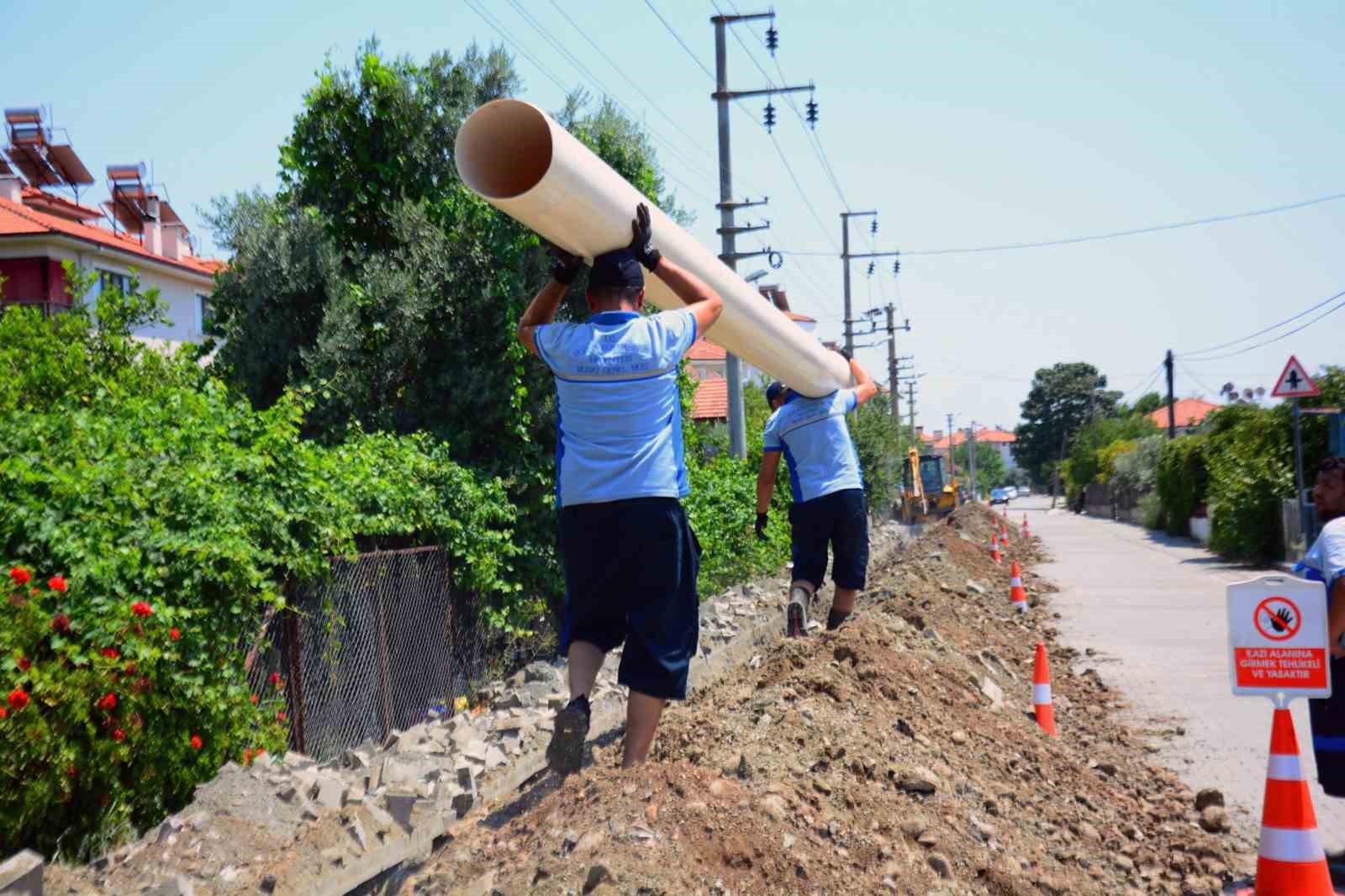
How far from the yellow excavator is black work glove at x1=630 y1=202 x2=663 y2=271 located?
46104 millimetres

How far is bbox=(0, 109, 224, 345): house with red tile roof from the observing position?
35.0 m

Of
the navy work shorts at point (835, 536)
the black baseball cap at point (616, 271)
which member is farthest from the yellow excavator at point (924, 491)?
the black baseball cap at point (616, 271)

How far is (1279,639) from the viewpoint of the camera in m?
4.62

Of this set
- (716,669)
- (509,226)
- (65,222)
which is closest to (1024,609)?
(716,669)

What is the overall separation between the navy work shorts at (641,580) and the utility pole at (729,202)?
1548 centimetres

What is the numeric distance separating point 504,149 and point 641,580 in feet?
5.76

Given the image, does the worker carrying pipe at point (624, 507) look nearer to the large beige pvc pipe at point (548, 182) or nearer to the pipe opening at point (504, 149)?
the large beige pvc pipe at point (548, 182)

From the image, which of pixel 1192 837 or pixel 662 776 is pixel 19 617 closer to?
pixel 662 776

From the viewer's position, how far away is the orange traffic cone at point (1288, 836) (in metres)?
4.34

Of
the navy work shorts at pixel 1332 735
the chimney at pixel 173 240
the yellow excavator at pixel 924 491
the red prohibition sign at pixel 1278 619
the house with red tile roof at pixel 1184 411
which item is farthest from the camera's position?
the house with red tile roof at pixel 1184 411

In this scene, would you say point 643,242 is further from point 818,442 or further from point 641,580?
point 818,442

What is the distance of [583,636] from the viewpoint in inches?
187

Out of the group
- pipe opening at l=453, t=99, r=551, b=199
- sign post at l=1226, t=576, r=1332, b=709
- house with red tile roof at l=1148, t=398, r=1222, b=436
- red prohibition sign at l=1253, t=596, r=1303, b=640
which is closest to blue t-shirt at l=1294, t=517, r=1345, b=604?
sign post at l=1226, t=576, r=1332, b=709

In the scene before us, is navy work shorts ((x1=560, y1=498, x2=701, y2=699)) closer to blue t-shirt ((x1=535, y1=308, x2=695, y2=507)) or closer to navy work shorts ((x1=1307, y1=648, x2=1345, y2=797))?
blue t-shirt ((x1=535, y1=308, x2=695, y2=507))
